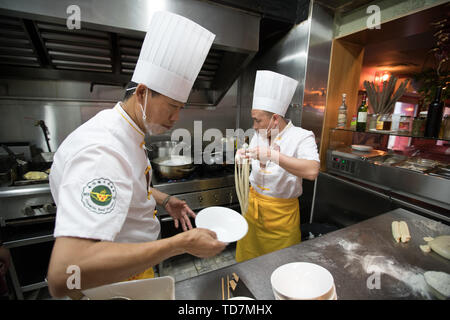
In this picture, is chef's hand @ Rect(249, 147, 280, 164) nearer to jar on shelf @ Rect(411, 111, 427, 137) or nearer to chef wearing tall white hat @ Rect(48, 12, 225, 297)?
chef wearing tall white hat @ Rect(48, 12, 225, 297)

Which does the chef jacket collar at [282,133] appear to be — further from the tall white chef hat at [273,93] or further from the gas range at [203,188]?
the gas range at [203,188]

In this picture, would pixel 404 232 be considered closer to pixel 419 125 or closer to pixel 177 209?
pixel 419 125

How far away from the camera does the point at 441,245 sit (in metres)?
1.06

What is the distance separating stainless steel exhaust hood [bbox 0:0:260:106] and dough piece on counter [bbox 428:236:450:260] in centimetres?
220

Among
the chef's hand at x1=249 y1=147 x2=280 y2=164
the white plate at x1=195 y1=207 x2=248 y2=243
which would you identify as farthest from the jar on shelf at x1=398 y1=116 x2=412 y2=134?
the white plate at x1=195 y1=207 x2=248 y2=243

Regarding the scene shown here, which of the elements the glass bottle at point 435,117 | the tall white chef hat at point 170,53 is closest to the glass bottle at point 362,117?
the glass bottle at point 435,117

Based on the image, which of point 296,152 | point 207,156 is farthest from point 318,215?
point 207,156

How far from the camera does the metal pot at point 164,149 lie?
2.64 meters

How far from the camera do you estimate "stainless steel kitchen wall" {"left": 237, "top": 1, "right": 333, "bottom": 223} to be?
2.31 m

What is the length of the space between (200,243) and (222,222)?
541 millimetres

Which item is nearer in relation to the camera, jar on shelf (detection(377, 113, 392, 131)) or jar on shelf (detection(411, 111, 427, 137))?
jar on shelf (detection(411, 111, 427, 137))

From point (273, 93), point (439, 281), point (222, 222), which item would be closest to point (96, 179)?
point (222, 222)

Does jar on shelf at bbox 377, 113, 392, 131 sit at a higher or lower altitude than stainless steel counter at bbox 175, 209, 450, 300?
higher
